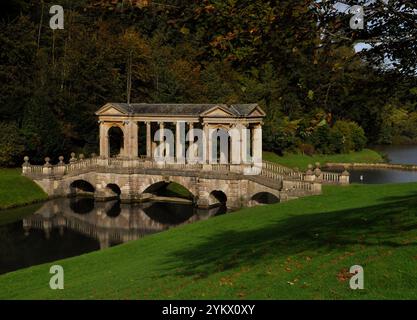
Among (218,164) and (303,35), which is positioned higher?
(303,35)

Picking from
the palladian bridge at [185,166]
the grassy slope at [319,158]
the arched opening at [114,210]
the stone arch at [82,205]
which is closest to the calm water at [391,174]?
the grassy slope at [319,158]

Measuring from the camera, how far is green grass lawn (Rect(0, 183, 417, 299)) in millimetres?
14789

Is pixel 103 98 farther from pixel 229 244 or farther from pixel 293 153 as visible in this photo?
pixel 229 244

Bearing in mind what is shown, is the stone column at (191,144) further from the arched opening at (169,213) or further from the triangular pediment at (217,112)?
the arched opening at (169,213)

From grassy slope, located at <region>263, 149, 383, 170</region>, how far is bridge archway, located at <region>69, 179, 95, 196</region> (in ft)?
93.4

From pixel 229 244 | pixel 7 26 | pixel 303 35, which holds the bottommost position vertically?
pixel 229 244

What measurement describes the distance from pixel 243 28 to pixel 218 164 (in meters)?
38.4

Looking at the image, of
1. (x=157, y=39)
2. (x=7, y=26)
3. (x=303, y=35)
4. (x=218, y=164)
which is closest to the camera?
(x=303, y=35)

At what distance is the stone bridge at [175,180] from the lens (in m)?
45.3

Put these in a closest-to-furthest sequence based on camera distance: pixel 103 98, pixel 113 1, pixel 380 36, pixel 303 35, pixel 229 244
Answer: pixel 113 1
pixel 303 35
pixel 380 36
pixel 229 244
pixel 103 98

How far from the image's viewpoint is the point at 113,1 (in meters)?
11.9

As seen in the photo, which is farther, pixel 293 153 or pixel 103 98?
pixel 293 153

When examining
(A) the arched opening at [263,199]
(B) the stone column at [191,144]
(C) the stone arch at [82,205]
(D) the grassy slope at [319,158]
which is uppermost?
(B) the stone column at [191,144]
